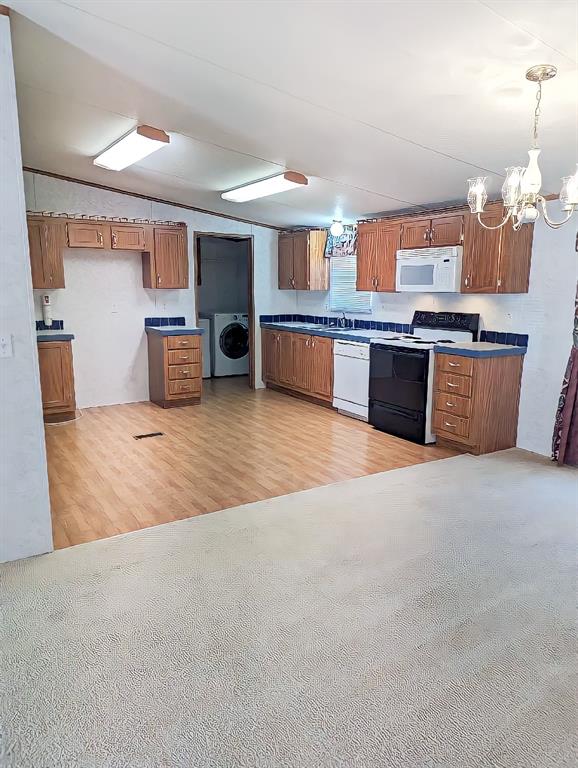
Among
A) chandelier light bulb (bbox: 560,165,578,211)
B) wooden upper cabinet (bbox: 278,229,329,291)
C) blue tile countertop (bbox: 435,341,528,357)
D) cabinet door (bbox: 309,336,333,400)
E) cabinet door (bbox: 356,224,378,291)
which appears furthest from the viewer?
wooden upper cabinet (bbox: 278,229,329,291)

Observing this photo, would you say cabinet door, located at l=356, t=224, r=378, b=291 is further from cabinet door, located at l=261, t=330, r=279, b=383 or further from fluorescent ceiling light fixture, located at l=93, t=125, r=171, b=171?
fluorescent ceiling light fixture, located at l=93, t=125, r=171, b=171

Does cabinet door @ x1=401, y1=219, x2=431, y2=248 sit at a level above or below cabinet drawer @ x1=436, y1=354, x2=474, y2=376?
above

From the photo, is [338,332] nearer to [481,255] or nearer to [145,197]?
[481,255]

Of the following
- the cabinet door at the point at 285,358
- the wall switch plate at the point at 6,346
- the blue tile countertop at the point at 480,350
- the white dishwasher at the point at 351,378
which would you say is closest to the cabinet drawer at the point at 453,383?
the blue tile countertop at the point at 480,350

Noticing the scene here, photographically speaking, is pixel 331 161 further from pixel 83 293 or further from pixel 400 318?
pixel 83 293

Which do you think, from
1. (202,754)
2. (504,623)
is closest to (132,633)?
A: (202,754)

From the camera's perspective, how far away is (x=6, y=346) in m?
2.63

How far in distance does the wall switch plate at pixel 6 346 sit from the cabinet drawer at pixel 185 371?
11.6 ft

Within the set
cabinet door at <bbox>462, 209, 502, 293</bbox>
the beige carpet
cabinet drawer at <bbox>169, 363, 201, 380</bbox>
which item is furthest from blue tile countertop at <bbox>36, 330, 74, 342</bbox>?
cabinet door at <bbox>462, 209, 502, 293</bbox>

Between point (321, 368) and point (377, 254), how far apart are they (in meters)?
1.48

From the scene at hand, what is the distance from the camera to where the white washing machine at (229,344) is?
8.08 metres

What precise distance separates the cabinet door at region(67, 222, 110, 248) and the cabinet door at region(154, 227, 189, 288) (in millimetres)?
599

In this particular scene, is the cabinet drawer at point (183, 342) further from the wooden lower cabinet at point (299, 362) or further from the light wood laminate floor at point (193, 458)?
the wooden lower cabinet at point (299, 362)

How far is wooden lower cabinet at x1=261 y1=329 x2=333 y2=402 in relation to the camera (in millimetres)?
6320
